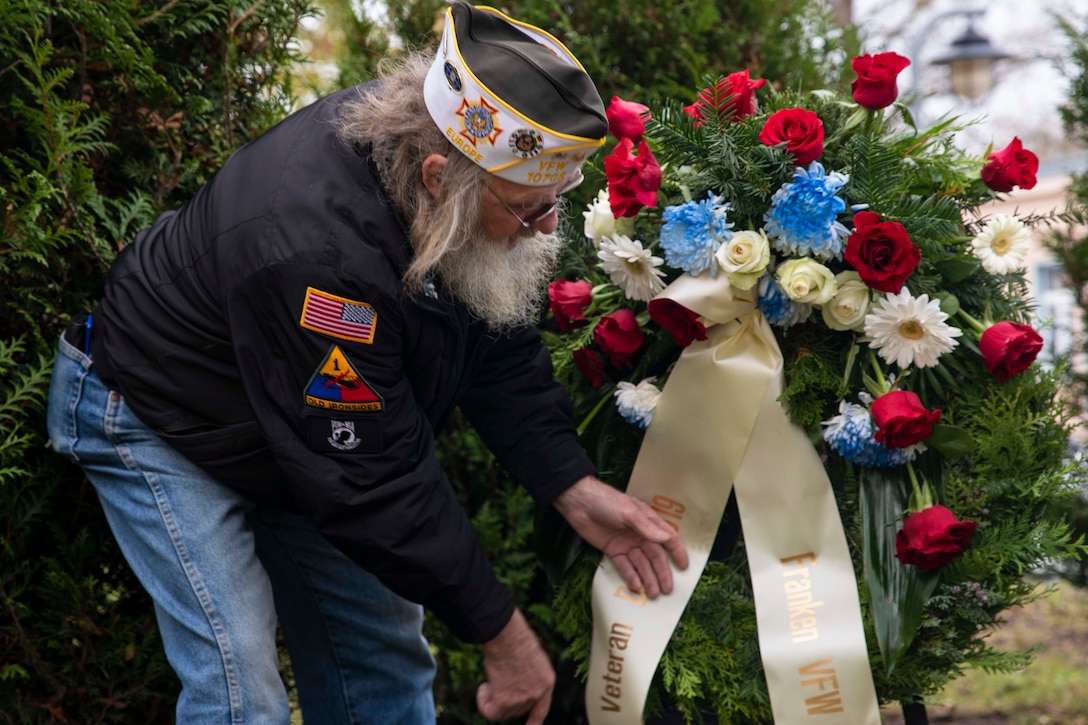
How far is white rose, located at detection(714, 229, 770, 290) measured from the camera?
2080 millimetres

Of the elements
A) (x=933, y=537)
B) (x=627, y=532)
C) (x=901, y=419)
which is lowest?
(x=933, y=537)

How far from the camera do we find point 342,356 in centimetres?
186

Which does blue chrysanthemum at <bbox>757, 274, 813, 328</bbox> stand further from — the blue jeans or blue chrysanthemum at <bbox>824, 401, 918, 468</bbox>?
the blue jeans

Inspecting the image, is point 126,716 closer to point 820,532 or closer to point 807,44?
point 820,532

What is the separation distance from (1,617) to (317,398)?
1.07m

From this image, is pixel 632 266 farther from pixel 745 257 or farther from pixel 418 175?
pixel 418 175

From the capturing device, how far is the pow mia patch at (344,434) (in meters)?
1.88

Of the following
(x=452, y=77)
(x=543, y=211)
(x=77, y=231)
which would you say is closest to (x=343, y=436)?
(x=543, y=211)

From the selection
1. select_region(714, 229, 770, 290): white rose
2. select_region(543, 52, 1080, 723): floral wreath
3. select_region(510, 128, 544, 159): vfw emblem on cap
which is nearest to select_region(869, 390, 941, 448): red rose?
select_region(543, 52, 1080, 723): floral wreath

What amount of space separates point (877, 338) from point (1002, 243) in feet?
1.26

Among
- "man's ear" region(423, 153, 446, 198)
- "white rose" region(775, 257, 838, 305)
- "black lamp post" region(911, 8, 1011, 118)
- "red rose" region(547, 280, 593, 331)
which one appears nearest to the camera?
"man's ear" region(423, 153, 446, 198)

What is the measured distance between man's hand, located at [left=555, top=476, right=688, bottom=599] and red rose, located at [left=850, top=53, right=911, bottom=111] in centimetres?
99

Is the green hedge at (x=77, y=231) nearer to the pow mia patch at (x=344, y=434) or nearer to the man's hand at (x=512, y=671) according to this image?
the pow mia patch at (x=344, y=434)

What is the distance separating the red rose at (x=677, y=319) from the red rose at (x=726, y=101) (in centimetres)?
39
